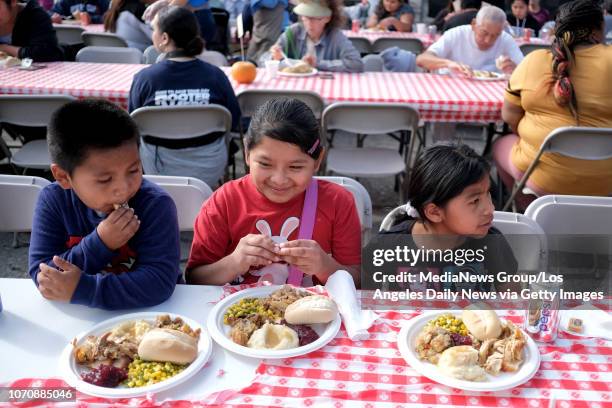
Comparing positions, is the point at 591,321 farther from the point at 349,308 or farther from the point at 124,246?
the point at 124,246


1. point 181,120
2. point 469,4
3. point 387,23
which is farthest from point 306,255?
point 387,23

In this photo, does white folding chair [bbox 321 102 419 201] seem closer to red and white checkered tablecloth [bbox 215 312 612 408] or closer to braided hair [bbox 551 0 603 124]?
braided hair [bbox 551 0 603 124]

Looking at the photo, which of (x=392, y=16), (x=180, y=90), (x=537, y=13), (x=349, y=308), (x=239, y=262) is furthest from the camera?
(x=537, y=13)

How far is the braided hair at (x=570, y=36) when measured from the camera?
3.03 m

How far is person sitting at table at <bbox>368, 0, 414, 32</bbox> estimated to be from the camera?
844cm

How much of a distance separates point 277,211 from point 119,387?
2.94 ft

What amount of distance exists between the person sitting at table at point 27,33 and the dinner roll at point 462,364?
4.87 meters

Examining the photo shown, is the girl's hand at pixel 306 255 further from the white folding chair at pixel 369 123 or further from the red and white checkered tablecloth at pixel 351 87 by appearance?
the red and white checkered tablecloth at pixel 351 87

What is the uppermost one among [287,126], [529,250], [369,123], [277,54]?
[287,126]

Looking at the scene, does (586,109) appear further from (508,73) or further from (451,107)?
(508,73)

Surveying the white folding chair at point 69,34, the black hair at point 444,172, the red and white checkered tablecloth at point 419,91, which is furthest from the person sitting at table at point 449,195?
the white folding chair at point 69,34

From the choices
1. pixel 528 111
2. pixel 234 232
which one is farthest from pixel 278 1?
pixel 234 232

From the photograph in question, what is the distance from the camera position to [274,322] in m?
1.45

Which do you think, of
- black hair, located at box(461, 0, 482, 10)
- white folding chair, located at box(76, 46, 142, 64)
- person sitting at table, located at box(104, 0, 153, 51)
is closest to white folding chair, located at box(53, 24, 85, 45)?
person sitting at table, located at box(104, 0, 153, 51)
